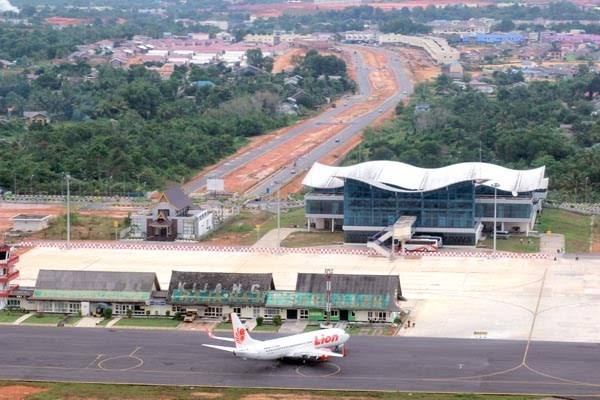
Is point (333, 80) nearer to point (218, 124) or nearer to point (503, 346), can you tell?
point (218, 124)

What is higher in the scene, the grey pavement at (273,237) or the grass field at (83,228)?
the grey pavement at (273,237)

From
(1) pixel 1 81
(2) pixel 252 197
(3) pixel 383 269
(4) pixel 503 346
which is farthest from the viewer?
(1) pixel 1 81

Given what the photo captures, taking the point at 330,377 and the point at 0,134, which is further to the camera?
the point at 0,134

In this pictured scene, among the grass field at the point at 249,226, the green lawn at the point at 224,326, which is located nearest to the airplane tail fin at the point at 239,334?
the green lawn at the point at 224,326

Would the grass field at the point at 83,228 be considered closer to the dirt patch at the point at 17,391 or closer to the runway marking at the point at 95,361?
the runway marking at the point at 95,361

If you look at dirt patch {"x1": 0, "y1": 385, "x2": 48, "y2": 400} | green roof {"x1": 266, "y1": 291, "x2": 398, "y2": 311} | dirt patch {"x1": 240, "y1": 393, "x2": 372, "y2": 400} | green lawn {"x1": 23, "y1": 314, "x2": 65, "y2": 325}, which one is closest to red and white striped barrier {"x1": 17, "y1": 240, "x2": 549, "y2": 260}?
green roof {"x1": 266, "y1": 291, "x2": 398, "y2": 311}

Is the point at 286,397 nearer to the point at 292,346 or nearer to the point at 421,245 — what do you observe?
the point at 292,346

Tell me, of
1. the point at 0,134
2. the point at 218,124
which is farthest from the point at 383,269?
the point at 0,134
